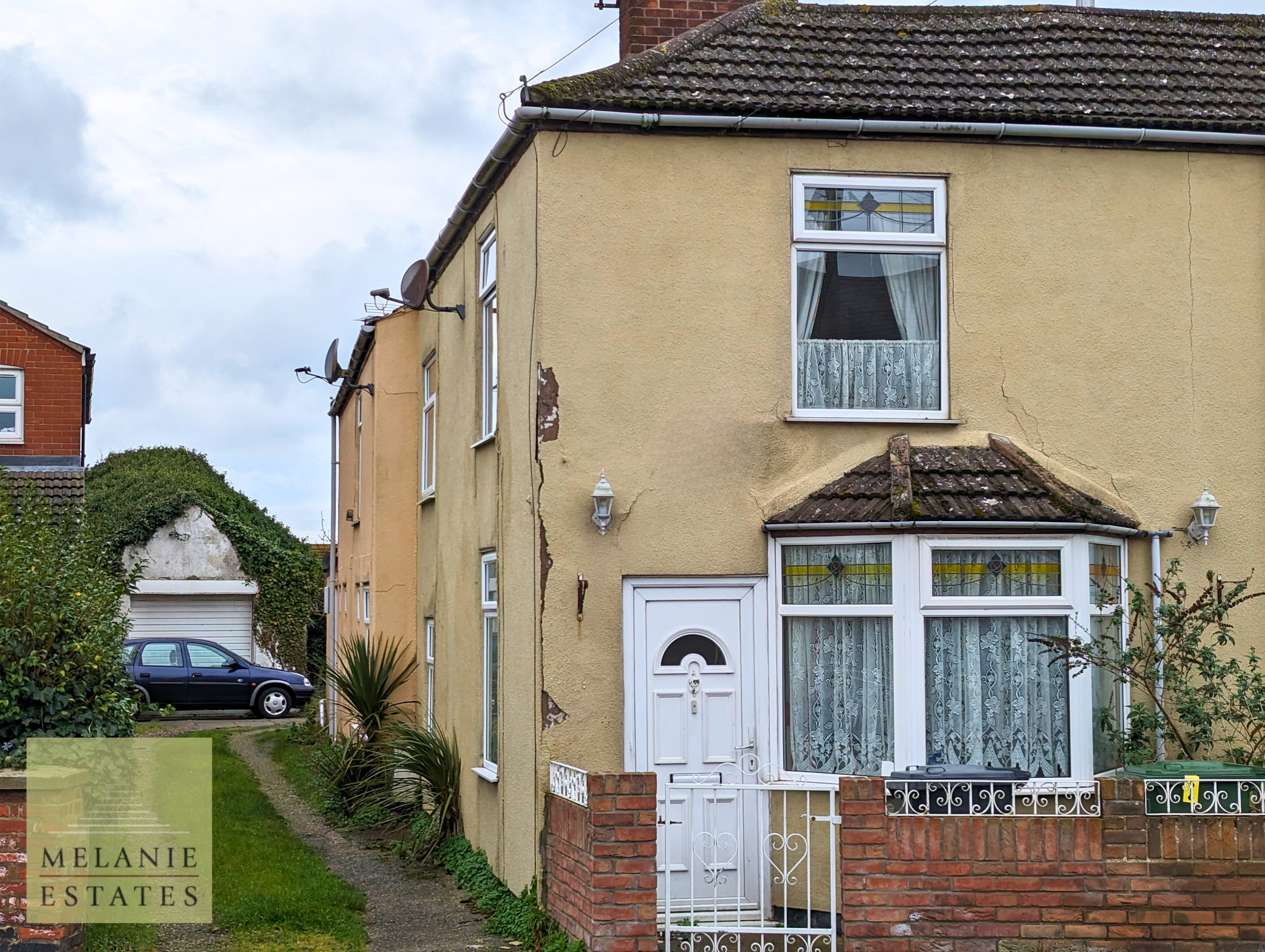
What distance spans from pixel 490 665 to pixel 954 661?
394 centimetres

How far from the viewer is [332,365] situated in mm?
19000

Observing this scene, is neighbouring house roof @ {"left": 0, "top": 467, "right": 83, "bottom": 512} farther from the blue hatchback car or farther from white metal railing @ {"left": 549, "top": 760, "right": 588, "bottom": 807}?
white metal railing @ {"left": 549, "top": 760, "right": 588, "bottom": 807}

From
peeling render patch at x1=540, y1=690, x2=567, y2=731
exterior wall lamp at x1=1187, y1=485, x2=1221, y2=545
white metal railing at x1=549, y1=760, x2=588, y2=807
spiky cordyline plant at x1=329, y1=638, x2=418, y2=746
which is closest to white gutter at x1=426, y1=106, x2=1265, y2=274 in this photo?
exterior wall lamp at x1=1187, y1=485, x2=1221, y2=545

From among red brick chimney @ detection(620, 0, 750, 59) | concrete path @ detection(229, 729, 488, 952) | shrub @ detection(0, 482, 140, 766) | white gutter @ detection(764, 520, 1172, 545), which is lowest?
concrete path @ detection(229, 729, 488, 952)

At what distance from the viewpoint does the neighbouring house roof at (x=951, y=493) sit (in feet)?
30.5

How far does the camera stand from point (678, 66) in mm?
10281

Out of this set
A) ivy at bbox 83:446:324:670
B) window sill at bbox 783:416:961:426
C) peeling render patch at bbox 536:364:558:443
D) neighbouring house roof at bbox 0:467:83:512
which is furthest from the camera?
ivy at bbox 83:446:324:670

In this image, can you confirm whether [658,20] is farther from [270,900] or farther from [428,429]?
[270,900]

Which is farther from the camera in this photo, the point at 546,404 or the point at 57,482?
the point at 57,482

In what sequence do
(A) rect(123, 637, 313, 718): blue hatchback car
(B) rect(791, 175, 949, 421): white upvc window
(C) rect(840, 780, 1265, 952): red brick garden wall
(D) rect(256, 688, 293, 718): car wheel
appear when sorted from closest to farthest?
(C) rect(840, 780, 1265, 952): red brick garden wall, (B) rect(791, 175, 949, 421): white upvc window, (A) rect(123, 637, 313, 718): blue hatchback car, (D) rect(256, 688, 293, 718): car wheel

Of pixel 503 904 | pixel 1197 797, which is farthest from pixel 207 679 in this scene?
pixel 1197 797

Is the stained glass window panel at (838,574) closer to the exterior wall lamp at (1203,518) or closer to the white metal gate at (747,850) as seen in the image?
the white metal gate at (747,850)

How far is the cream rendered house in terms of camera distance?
9508 millimetres

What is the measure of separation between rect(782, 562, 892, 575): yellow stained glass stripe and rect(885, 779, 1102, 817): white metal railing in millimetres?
1899
